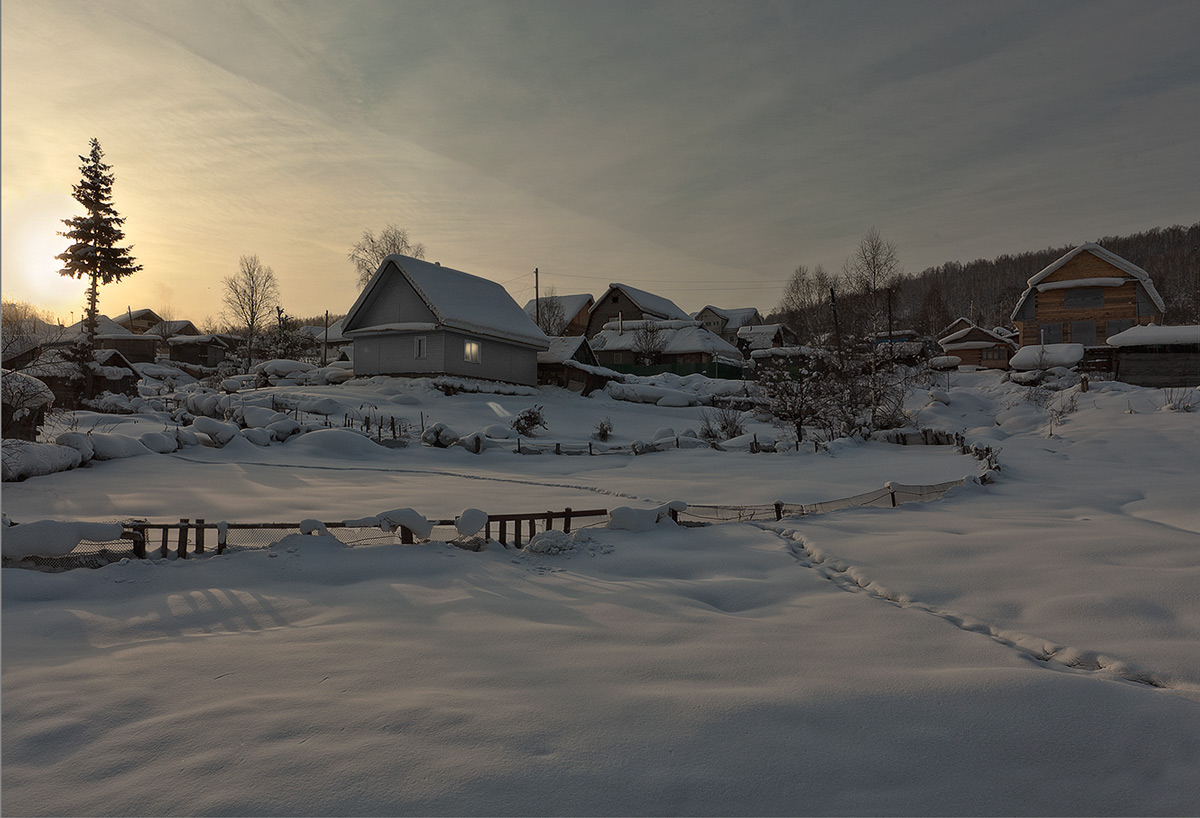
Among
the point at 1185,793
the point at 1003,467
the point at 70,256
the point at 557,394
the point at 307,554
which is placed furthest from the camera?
the point at 70,256

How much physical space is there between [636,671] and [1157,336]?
116 ft

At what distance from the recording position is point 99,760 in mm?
3086

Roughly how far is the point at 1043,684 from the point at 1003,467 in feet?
37.9

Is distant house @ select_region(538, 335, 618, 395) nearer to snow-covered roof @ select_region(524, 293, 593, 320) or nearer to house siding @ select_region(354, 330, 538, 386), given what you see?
house siding @ select_region(354, 330, 538, 386)

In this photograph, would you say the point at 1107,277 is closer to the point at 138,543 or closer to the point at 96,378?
the point at 138,543

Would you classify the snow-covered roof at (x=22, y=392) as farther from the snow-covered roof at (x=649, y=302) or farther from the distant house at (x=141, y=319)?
the distant house at (x=141, y=319)

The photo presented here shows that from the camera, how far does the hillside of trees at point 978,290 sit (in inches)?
2520

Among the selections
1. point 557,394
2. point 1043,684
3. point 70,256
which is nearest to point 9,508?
point 1043,684

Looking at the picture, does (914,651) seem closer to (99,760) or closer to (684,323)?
(99,760)

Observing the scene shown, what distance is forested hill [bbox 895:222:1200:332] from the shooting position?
8338cm

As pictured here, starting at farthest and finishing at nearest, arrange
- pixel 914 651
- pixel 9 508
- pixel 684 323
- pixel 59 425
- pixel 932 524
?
pixel 684 323, pixel 59 425, pixel 9 508, pixel 932 524, pixel 914 651

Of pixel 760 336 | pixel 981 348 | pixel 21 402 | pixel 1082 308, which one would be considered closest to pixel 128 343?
pixel 21 402

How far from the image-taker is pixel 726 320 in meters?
70.2

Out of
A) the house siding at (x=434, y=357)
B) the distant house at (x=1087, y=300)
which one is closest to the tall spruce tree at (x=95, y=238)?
the house siding at (x=434, y=357)
